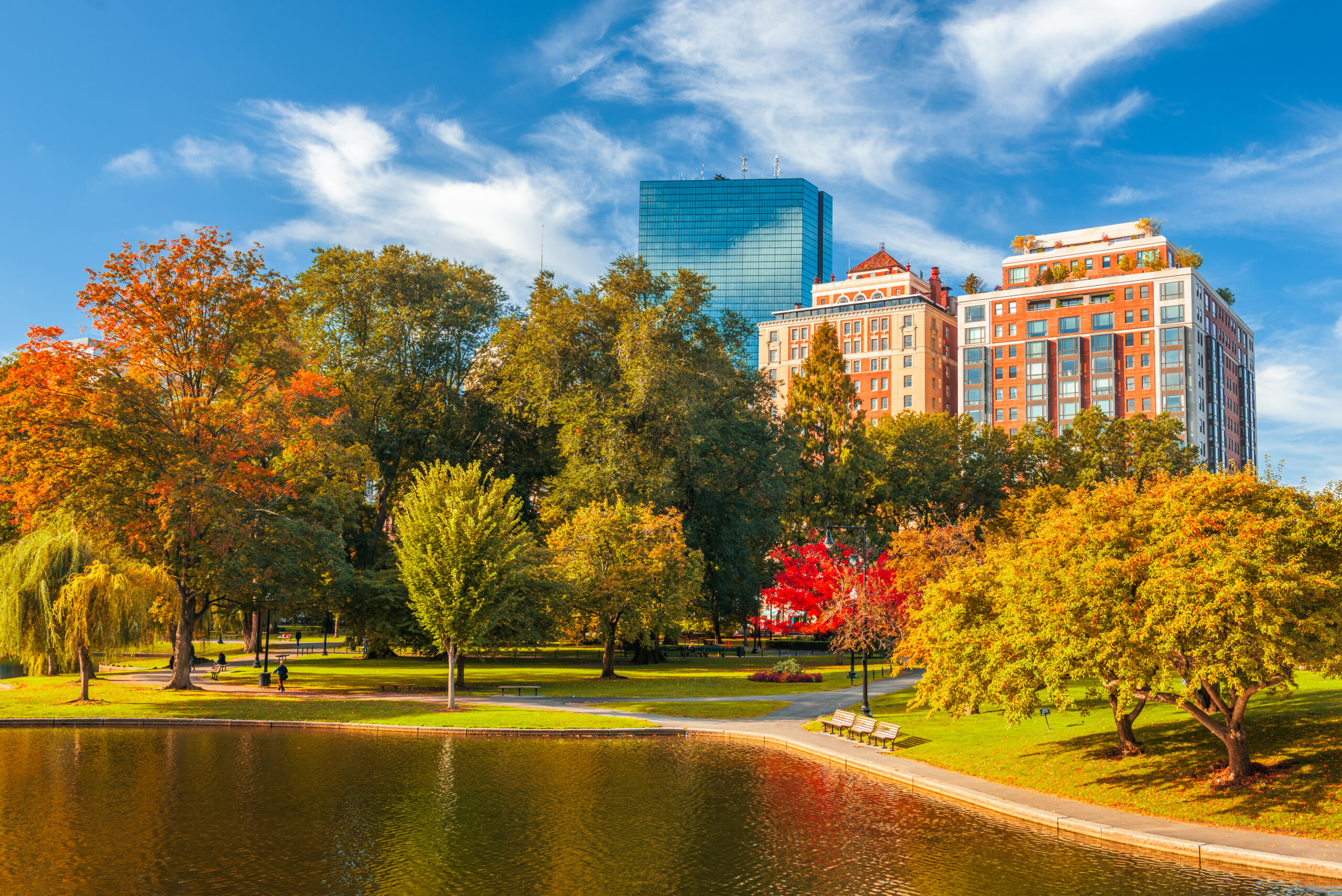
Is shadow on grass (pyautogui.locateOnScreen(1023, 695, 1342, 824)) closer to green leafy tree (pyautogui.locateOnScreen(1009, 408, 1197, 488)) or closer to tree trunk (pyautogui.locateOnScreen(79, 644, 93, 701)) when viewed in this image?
tree trunk (pyautogui.locateOnScreen(79, 644, 93, 701))

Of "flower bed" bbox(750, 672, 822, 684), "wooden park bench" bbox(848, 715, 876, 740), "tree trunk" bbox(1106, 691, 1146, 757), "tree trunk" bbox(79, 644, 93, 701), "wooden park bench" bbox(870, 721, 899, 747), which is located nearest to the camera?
"tree trunk" bbox(1106, 691, 1146, 757)

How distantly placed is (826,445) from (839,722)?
165ft

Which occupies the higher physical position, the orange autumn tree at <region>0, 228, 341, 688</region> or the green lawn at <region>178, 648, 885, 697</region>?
the orange autumn tree at <region>0, 228, 341, 688</region>

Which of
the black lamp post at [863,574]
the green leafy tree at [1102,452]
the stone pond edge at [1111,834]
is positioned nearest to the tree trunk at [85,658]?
the stone pond edge at [1111,834]

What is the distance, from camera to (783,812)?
70.2ft

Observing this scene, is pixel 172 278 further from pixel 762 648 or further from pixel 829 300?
pixel 829 300

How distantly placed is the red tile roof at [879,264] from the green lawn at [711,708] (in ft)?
418

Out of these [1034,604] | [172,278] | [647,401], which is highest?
[172,278]

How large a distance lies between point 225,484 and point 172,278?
31.7 feet

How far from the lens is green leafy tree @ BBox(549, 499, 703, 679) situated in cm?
4850

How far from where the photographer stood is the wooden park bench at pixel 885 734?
95.5ft

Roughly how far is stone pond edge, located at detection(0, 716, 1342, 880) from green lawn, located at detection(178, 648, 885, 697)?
9.57 m

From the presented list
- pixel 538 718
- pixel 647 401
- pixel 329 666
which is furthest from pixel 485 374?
pixel 538 718

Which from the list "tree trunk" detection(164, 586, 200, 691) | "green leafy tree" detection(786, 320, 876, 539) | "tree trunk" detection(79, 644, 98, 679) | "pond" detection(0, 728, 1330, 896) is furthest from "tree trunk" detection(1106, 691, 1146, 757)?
"green leafy tree" detection(786, 320, 876, 539)
